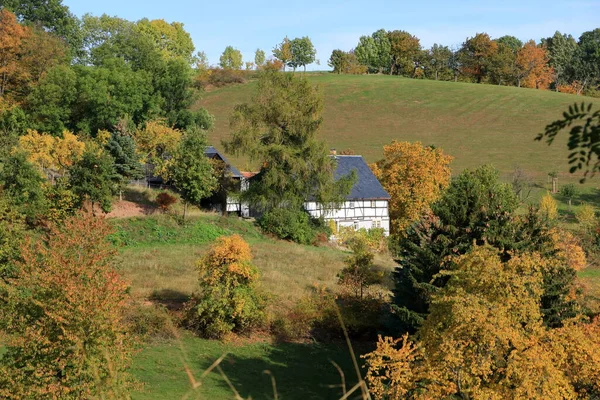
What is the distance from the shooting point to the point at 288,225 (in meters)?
46.9

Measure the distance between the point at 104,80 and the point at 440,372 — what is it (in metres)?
48.8

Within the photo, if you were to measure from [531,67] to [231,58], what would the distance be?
58422 mm

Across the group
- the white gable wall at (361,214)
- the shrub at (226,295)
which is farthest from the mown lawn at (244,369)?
the white gable wall at (361,214)

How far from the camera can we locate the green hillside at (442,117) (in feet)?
270

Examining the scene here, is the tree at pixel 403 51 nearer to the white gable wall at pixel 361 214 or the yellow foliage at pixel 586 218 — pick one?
the yellow foliage at pixel 586 218

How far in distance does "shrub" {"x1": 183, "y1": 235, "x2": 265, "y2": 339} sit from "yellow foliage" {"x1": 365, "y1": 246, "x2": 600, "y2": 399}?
1374 centimetres

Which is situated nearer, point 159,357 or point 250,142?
point 159,357

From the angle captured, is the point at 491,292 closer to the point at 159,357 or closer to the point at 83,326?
the point at 83,326

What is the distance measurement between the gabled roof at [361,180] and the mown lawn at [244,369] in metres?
20.8

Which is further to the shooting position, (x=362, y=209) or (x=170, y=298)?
(x=362, y=209)

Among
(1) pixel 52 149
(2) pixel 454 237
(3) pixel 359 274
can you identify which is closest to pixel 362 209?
(3) pixel 359 274

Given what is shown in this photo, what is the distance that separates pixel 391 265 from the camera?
43938 mm

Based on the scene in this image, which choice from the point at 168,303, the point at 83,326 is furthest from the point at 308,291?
the point at 83,326

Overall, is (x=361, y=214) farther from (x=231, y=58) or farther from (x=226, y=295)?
(x=231, y=58)
